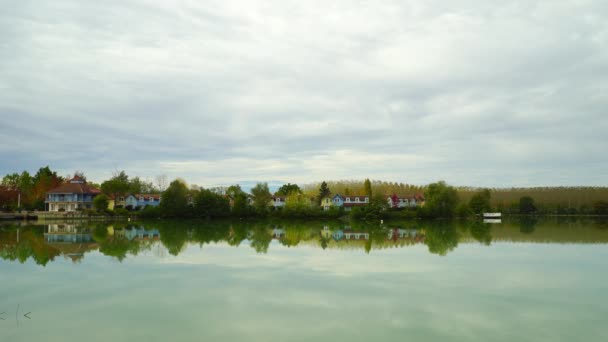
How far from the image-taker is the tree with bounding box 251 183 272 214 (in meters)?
65.6

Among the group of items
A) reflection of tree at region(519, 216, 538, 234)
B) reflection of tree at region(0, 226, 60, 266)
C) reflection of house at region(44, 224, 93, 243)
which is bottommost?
reflection of tree at region(519, 216, 538, 234)

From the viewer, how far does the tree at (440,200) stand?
64.8 metres

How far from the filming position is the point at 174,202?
62.3m

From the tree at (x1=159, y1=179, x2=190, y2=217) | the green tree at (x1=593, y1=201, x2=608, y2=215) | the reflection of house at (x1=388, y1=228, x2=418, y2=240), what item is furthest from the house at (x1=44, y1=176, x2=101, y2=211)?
the green tree at (x1=593, y1=201, x2=608, y2=215)

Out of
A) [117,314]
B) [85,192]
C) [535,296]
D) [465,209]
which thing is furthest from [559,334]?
[85,192]

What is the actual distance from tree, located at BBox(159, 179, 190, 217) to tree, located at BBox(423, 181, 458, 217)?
3336 cm

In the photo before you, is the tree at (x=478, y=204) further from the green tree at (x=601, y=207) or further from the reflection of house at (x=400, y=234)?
the reflection of house at (x=400, y=234)

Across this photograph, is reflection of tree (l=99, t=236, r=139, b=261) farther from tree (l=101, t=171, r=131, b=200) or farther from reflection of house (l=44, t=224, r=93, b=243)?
tree (l=101, t=171, r=131, b=200)

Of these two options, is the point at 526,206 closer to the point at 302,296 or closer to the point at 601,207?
the point at 601,207

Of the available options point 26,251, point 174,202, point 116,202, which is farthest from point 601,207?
point 26,251

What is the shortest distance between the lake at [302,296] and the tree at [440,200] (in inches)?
1703

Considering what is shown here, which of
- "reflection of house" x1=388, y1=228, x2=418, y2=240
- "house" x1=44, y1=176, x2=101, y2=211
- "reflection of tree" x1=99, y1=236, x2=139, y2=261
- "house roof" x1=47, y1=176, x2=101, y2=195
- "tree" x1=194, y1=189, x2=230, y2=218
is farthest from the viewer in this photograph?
"house roof" x1=47, y1=176, x2=101, y2=195

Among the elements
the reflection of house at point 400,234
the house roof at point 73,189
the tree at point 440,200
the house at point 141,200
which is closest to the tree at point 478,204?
the tree at point 440,200

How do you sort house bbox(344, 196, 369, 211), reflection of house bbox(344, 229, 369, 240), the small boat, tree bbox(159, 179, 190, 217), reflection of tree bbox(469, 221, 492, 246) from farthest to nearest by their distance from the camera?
house bbox(344, 196, 369, 211)
the small boat
tree bbox(159, 179, 190, 217)
reflection of house bbox(344, 229, 369, 240)
reflection of tree bbox(469, 221, 492, 246)
